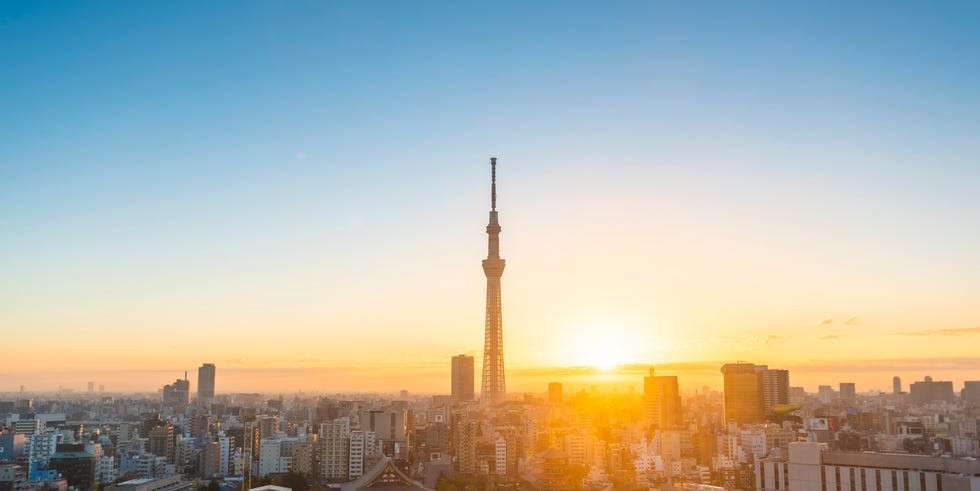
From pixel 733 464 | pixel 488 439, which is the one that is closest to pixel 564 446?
pixel 488 439

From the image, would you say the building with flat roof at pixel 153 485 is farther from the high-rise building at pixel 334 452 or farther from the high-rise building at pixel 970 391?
the high-rise building at pixel 970 391

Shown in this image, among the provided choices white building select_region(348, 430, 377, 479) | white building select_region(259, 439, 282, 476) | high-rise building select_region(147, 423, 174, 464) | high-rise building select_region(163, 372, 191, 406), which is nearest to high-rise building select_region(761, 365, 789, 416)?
white building select_region(348, 430, 377, 479)

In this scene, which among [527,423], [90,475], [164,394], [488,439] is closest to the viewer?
[90,475]

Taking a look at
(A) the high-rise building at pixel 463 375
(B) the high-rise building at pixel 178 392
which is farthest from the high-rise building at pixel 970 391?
(B) the high-rise building at pixel 178 392

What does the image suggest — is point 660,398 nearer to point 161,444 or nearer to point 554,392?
point 554,392

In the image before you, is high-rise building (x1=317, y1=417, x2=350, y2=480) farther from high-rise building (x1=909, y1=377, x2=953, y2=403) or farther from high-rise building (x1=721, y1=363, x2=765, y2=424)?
high-rise building (x1=909, y1=377, x2=953, y2=403)

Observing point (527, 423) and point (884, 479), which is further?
point (527, 423)

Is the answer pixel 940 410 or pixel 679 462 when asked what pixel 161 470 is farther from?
pixel 940 410
